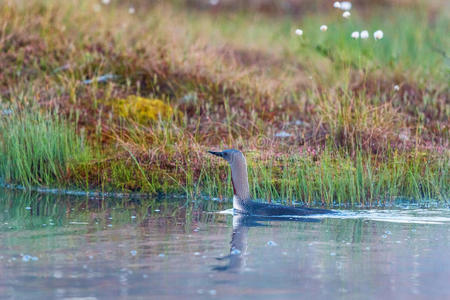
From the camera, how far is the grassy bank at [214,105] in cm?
1093

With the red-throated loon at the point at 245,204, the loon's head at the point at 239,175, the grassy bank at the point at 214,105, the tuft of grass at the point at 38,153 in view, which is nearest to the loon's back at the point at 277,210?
the red-throated loon at the point at 245,204

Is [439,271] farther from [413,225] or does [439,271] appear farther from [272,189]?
[272,189]

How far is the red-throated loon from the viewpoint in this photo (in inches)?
351

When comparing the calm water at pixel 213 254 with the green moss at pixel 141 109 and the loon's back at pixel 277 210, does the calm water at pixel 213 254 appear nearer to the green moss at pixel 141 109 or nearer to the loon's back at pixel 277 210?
the loon's back at pixel 277 210

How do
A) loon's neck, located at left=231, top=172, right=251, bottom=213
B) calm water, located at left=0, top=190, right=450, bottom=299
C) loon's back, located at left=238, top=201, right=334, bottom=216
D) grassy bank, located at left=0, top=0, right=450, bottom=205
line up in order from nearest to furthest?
calm water, located at left=0, top=190, right=450, bottom=299
loon's back, located at left=238, top=201, right=334, bottom=216
loon's neck, located at left=231, top=172, right=251, bottom=213
grassy bank, located at left=0, top=0, right=450, bottom=205

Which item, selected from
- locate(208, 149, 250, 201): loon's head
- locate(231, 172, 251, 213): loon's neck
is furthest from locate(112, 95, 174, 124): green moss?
locate(231, 172, 251, 213): loon's neck

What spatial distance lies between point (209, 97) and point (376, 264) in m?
7.97

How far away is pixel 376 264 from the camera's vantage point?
6.73 m

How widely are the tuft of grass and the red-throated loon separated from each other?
9.14ft

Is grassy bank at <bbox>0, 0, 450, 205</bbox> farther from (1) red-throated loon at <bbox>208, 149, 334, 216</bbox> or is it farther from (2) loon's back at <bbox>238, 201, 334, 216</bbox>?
(2) loon's back at <bbox>238, 201, 334, 216</bbox>

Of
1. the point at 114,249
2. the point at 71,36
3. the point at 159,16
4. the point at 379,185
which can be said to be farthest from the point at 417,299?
the point at 159,16

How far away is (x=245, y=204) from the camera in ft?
30.4

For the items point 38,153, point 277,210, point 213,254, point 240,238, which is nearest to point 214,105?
point 38,153

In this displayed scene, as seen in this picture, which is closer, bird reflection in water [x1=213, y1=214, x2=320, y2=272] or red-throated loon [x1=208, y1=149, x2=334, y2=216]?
bird reflection in water [x1=213, y1=214, x2=320, y2=272]
